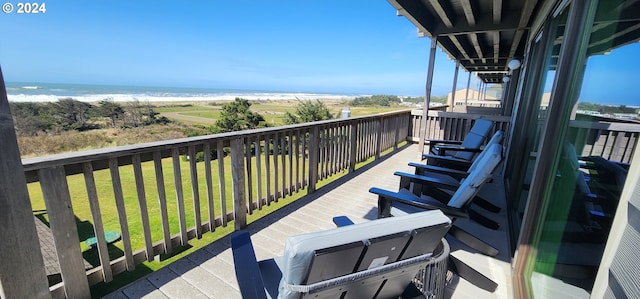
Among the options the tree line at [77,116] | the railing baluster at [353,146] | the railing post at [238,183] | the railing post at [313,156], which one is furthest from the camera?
the tree line at [77,116]

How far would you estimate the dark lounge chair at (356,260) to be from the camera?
843 millimetres

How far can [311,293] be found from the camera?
911 millimetres

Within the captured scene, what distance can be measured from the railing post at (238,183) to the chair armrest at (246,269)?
3.67 ft

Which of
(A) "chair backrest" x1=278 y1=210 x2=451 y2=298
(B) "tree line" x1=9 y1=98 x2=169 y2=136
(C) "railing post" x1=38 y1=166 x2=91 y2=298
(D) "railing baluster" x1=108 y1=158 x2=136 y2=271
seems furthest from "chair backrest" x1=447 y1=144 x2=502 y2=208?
(B) "tree line" x1=9 y1=98 x2=169 y2=136

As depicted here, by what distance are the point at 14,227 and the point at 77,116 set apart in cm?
2953

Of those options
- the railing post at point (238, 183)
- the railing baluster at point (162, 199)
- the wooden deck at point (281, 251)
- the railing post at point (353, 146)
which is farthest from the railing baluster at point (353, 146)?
the railing baluster at point (162, 199)

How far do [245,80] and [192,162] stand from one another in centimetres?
9839

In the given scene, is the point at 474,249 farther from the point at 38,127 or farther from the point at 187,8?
the point at 187,8

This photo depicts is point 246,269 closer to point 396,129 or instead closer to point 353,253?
point 353,253

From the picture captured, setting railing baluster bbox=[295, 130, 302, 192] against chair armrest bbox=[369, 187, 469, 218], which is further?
railing baluster bbox=[295, 130, 302, 192]

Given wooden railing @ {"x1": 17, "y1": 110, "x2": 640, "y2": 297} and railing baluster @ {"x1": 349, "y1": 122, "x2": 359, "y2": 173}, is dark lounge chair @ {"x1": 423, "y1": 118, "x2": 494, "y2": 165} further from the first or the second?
wooden railing @ {"x1": 17, "y1": 110, "x2": 640, "y2": 297}

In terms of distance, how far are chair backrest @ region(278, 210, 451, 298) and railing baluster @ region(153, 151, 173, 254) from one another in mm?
1455

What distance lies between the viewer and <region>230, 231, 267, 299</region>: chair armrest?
109 cm

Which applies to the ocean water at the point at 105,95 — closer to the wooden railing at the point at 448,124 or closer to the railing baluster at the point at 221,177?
the railing baluster at the point at 221,177
